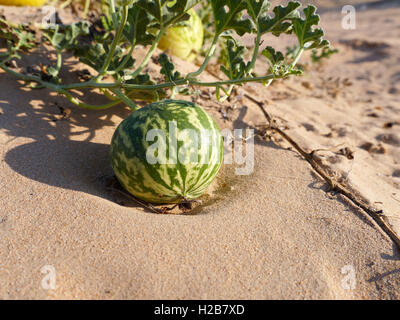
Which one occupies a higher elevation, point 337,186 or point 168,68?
point 168,68

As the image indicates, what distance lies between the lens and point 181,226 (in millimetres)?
1947

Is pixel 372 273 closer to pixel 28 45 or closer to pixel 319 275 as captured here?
pixel 319 275

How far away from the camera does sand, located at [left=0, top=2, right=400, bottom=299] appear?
1678 millimetres

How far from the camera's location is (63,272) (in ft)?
5.46

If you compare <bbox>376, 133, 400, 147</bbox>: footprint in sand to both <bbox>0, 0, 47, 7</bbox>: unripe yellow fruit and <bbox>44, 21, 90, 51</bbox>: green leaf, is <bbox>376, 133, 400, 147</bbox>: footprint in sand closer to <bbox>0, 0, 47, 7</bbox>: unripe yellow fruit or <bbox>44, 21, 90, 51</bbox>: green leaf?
<bbox>44, 21, 90, 51</bbox>: green leaf

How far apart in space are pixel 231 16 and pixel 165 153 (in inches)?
33.7

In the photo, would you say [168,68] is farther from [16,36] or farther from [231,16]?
[16,36]

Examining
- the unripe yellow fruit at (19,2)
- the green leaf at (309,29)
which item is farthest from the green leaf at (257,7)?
the unripe yellow fruit at (19,2)

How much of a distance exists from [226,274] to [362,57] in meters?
5.24

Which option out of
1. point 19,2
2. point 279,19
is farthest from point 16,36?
point 279,19

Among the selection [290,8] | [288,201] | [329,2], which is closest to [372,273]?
[288,201]

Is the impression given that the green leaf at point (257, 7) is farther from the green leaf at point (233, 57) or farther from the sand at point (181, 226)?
the sand at point (181, 226)

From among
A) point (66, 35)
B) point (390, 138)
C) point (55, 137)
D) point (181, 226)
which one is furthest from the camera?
point (390, 138)
